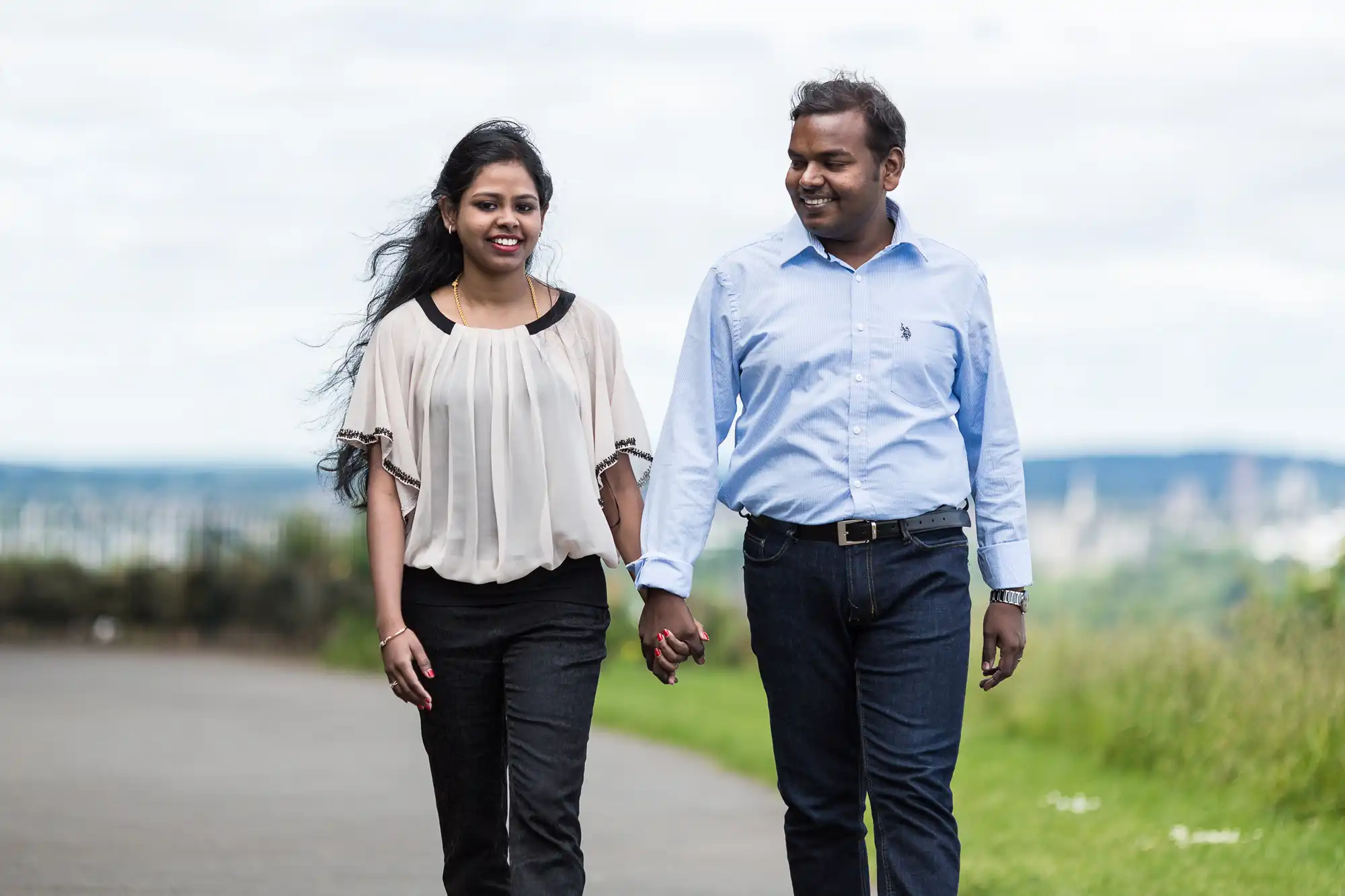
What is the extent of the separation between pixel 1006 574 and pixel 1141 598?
8146 mm

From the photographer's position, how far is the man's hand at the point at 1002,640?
16.0ft

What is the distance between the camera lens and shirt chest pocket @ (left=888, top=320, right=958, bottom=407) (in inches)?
189

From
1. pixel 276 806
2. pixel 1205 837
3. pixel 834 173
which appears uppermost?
pixel 834 173

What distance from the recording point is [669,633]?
4770 mm

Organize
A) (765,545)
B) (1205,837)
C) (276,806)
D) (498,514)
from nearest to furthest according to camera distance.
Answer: (765,545)
(498,514)
(1205,837)
(276,806)

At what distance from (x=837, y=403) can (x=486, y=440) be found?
893mm

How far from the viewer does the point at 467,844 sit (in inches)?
203

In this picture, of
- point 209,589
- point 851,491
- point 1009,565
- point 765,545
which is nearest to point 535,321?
point 765,545

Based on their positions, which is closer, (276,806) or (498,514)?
(498,514)

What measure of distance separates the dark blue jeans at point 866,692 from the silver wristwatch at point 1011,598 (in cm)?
12

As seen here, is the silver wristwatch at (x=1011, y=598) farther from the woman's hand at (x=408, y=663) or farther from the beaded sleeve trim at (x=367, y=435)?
the beaded sleeve trim at (x=367, y=435)

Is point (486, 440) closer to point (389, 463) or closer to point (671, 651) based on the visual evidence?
point (389, 463)

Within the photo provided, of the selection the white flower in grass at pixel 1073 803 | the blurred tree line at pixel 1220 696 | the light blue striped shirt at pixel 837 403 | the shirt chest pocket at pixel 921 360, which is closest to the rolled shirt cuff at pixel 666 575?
the light blue striped shirt at pixel 837 403

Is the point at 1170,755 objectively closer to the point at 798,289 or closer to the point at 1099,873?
the point at 1099,873
